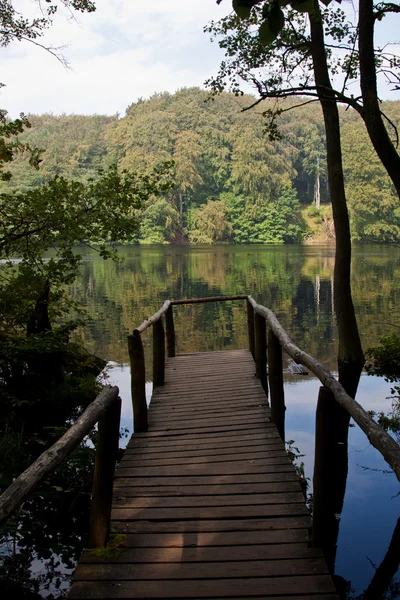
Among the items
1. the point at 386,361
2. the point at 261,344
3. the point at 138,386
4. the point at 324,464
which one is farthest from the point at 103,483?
the point at 386,361

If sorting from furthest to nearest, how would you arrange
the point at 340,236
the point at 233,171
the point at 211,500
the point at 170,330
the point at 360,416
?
Answer: 1. the point at 233,171
2. the point at 340,236
3. the point at 170,330
4. the point at 211,500
5. the point at 360,416

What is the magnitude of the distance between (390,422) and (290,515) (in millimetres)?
4732

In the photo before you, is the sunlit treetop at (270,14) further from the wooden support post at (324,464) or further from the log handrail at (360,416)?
the wooden support post at (324,464)

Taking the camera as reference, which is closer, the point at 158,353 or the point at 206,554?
the point at 206,554

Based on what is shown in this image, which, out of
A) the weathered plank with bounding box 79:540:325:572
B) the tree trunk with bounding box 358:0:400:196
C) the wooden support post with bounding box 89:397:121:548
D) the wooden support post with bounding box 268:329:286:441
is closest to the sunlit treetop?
the wooden support post with bounding box 89:397:121:548

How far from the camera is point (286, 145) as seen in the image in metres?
71.3

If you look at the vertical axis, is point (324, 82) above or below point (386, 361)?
above

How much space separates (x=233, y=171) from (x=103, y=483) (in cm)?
6728

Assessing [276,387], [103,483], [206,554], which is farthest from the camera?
[276,387]

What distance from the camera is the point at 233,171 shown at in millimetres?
68375

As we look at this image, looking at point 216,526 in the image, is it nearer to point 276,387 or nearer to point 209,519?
point 209,519

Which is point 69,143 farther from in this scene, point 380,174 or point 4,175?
point 4,175

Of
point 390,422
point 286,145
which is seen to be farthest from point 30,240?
point 286,145

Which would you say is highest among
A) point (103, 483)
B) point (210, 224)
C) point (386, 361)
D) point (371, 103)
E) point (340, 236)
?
point (210, 224)
